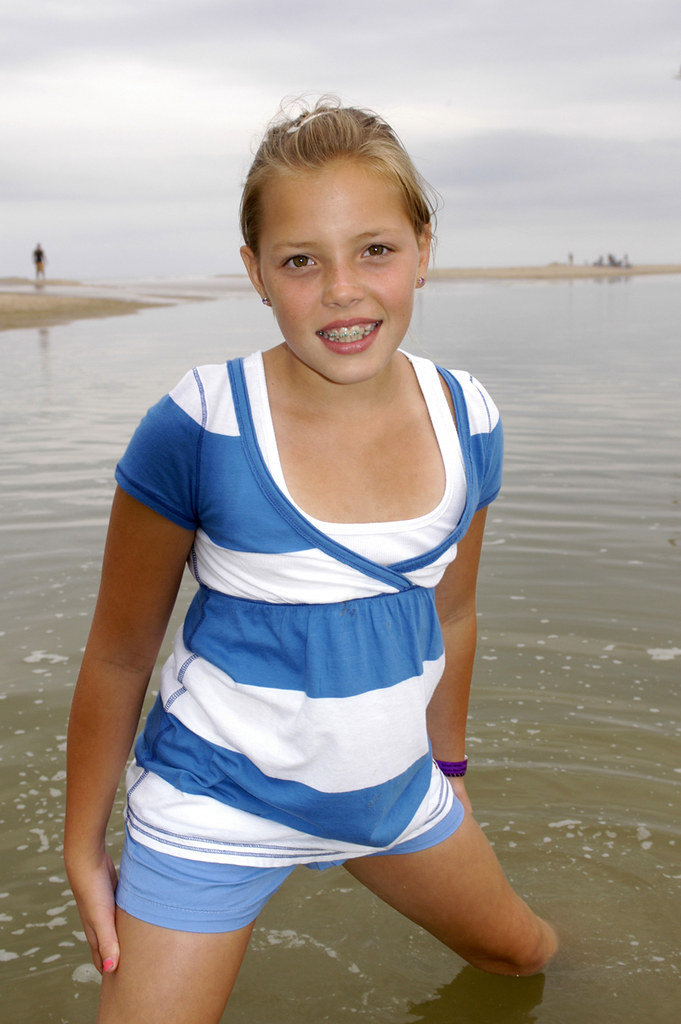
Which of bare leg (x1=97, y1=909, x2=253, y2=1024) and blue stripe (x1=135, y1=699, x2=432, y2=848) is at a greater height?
blue stripe (x1=135, y1=699, x2=432, y2=848)

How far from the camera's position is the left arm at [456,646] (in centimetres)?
251

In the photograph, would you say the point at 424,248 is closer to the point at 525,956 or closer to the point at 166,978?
the point at 166,978

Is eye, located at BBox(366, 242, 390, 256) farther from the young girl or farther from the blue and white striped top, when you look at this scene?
the blue and white striped top

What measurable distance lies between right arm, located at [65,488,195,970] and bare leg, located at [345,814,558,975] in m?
0.61

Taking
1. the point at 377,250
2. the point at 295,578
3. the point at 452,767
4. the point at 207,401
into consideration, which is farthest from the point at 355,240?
the point at 452,767

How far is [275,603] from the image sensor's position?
2.04 m

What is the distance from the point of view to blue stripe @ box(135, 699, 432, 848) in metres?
2.00

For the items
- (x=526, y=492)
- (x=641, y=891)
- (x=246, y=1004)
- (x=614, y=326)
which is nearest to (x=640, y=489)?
(x=526, y=492)

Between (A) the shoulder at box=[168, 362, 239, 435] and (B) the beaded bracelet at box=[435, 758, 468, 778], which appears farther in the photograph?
(B) the beaded bracelet at box=[435, 758, 468, 778]

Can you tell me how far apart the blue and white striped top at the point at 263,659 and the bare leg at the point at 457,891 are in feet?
0.85

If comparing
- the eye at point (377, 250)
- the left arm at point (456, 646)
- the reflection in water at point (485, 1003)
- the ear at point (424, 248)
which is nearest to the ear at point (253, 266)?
the eye at point (377, 250)

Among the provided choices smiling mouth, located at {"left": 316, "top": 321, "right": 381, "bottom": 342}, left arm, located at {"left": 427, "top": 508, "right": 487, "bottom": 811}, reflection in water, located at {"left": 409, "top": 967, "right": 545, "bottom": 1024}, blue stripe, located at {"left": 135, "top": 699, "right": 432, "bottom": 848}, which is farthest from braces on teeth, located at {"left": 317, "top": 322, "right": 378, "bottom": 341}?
reflection in water, located at {"left": 409, "top": 967, "right": 545, "bottom": 1024}

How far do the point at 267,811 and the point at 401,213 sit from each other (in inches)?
47.8

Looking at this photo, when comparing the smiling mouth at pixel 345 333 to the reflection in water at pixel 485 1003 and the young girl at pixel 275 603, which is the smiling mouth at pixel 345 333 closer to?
the young girl at pixel 275 603
